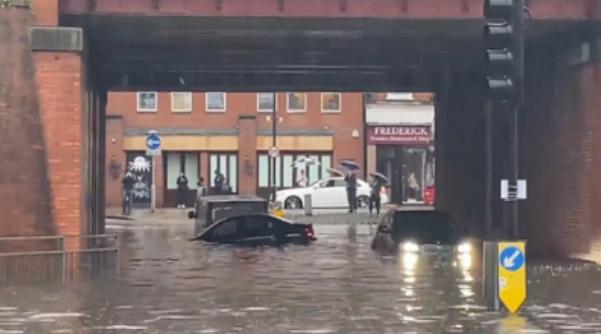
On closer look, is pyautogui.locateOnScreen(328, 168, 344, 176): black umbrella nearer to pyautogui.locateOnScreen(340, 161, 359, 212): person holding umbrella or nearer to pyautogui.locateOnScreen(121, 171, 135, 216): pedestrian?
pyautogui.locateOnScreen(340, 161, 359, 212): person holding umbrella

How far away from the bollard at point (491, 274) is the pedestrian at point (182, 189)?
41664mm

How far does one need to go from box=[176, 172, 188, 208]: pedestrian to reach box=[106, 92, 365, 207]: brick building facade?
642 millimetres

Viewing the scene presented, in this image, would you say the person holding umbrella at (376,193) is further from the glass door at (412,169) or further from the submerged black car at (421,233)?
the submerged black car at (421,233)

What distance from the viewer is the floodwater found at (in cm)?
1580

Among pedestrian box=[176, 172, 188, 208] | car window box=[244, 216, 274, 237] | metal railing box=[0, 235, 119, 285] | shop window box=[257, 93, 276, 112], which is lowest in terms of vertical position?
metal railing box=[0, 235, 119, 285]

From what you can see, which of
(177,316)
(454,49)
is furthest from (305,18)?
(177,316)

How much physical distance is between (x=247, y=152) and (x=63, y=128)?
36.3 metres

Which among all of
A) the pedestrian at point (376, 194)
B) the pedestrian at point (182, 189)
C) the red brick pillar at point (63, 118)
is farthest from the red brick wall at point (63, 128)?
the pedestrian at point (182, 189)

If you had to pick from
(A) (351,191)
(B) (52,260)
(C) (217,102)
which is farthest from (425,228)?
(C) (217,102)

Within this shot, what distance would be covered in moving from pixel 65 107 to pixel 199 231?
13703 millimetres

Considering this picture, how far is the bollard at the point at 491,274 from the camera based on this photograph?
1669cm

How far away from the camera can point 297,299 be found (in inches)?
747

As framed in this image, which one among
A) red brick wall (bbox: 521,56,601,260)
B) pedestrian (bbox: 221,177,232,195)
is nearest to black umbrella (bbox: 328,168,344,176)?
pedestrian (bbox: 221,177,232,195)

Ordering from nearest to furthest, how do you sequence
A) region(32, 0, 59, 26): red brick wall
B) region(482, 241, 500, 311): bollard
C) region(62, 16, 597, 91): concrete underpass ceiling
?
region(482, 241, 500, 311): bollard → region(32, 0, 59, 26): red brick wall → region(62, 16, 597, 91): concrete underpass ceiling
